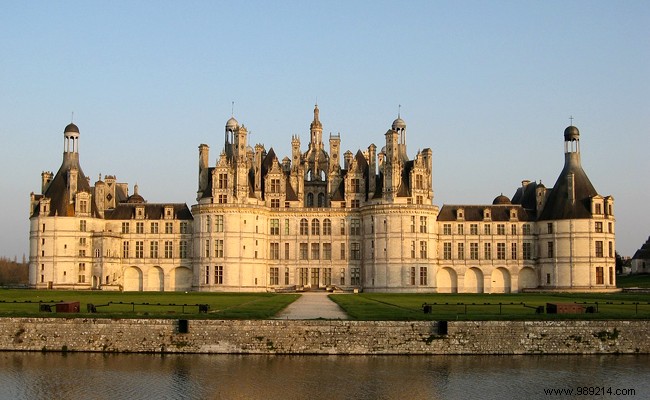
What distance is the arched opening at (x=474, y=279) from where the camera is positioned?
93938 millimetres

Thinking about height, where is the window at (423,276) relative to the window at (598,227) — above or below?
below

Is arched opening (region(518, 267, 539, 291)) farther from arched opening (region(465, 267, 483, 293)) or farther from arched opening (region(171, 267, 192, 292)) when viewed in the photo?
arched opening (region(171, 267, 192, 292))

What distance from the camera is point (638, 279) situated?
11144cm

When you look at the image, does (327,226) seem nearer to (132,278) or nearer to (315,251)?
(315,251)

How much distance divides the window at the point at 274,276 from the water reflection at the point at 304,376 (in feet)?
171

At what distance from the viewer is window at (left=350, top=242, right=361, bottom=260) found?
93562 mm

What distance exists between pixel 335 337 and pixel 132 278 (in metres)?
57.1

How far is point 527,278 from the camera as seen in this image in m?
93.7

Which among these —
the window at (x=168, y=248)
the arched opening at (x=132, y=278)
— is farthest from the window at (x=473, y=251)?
the arched opening at (x=132, y=278)

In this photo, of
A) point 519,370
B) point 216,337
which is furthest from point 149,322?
point 519,370

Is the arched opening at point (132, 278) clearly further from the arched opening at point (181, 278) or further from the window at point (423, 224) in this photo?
the window at point (423, 224)

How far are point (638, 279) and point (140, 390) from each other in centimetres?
9109

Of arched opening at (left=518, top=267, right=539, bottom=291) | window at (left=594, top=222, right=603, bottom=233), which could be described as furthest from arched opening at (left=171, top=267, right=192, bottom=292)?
window at (left=594, top=222, right=603, bottom=233)

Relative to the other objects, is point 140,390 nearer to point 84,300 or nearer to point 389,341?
point 389,341
